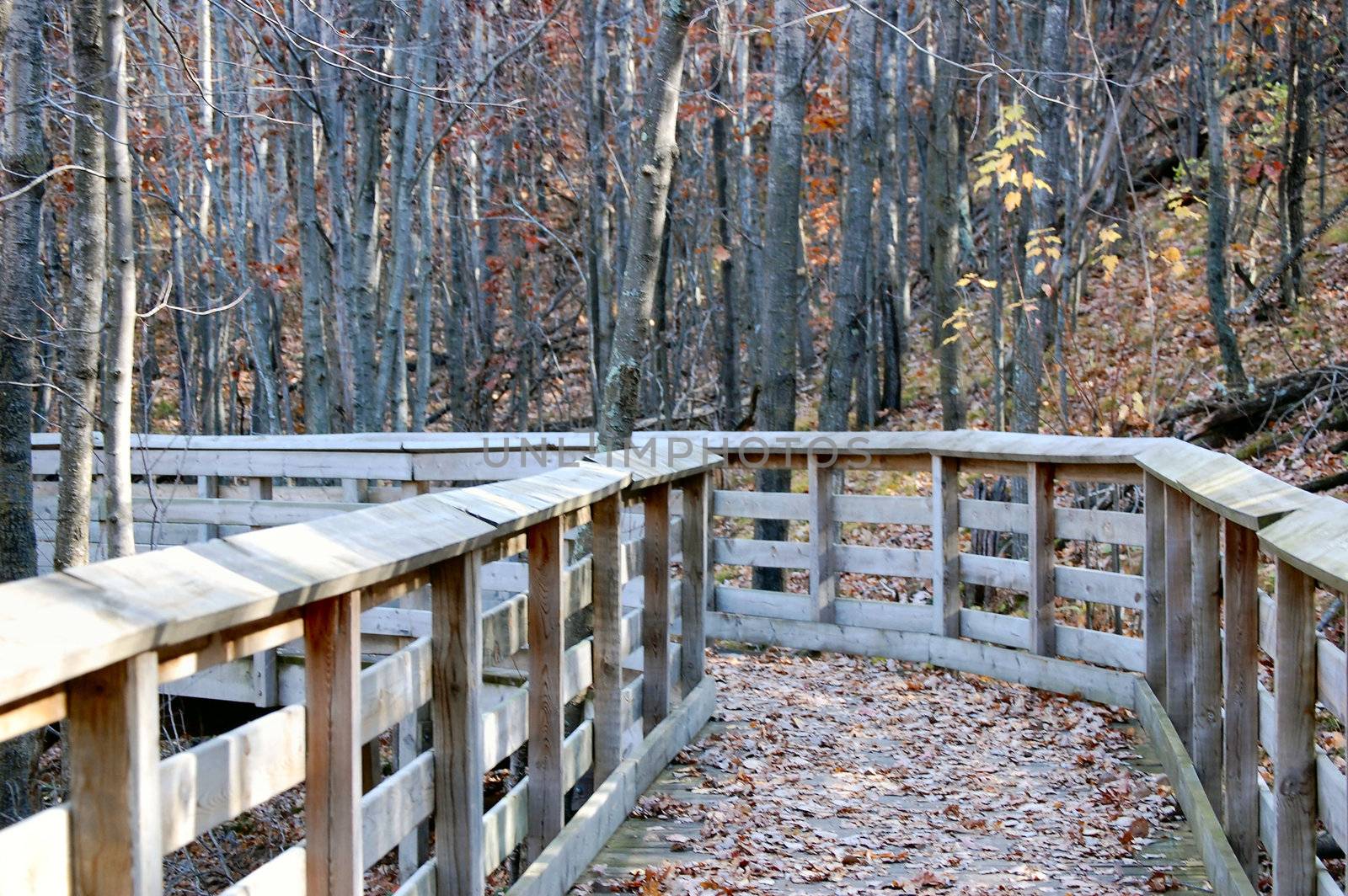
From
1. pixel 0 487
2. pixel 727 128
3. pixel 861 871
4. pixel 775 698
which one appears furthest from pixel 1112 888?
pixel 727 128

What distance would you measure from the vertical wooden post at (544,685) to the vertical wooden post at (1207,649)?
2474 millimetres

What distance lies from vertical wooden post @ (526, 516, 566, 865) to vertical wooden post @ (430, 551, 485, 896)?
88 cm

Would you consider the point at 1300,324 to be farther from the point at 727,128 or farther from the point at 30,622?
the point at 30,622

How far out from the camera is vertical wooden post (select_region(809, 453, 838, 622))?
8.90 metres

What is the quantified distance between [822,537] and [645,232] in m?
3.00

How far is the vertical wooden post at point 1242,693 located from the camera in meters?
4.15

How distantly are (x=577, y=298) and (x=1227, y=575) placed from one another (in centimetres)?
1780

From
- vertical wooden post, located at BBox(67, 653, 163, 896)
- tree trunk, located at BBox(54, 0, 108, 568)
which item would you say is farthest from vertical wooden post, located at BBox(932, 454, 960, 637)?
vertical wooden post, located at BBox(67, 653, 163, 896)

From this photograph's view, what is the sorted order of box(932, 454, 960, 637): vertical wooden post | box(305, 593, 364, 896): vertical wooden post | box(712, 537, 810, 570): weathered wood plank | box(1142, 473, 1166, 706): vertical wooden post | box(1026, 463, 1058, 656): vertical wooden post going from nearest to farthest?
A: box(305, 593, 364, 896): vertical wooden post → box(1142, 473, 1166, 706): vertical wooden post → box(1026, 463, 1058, 656): vertical wooden post → box(932, 454, 960, 637): vertical wooden post → box(712, 537, 810, 570): weathered wood plank

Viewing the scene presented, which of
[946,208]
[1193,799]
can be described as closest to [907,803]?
[1193,799]

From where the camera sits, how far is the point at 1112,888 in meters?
4.52

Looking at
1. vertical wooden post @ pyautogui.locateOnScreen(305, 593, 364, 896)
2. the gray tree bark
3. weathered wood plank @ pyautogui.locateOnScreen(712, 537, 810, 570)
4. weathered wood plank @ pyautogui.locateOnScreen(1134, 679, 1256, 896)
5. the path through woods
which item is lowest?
the path through woods

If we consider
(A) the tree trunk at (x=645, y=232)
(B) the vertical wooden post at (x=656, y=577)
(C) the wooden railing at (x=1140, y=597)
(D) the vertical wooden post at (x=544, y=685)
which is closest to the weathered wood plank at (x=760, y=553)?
(C) the wooden railing at (x=1140, y=597)

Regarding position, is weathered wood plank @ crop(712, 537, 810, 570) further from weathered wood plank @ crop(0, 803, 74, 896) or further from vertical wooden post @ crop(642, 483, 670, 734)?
weathered wood plank @ crop(0, 803, 74, 896)
